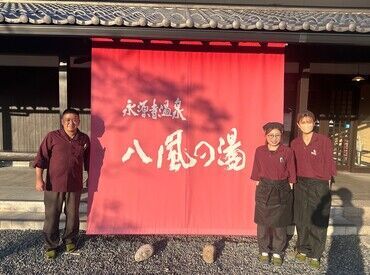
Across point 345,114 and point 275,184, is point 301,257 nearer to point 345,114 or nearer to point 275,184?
point 275,184

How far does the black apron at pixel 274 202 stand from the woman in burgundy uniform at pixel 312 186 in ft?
0.76

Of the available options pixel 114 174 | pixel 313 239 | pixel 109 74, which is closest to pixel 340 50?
pixel 313 239

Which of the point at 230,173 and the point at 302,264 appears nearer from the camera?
the point at 302,264

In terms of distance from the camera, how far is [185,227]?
5168 millimetres

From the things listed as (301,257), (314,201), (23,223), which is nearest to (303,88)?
(314,201)

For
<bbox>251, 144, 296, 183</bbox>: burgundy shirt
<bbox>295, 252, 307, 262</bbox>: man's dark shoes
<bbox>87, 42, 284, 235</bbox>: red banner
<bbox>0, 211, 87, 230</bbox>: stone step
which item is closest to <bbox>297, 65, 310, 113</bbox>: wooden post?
<bbox>87, 42, 284, 235</bbox>: red banner

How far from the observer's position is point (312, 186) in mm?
4504

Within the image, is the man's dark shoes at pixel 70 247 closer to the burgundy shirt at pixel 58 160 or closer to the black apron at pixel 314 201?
the burgundy shirt at pixel 58 160

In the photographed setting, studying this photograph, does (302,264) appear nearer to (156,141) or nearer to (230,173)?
(230,173)

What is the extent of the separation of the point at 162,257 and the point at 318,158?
2.42 meters

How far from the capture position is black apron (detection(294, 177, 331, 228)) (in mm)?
4484

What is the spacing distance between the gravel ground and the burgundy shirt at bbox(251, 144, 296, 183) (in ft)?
3.88

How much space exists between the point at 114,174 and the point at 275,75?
108 inches

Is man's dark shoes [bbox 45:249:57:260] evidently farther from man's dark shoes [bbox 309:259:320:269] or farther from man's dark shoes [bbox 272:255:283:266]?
man's dark shoes [bbox 309:259:320:269]
